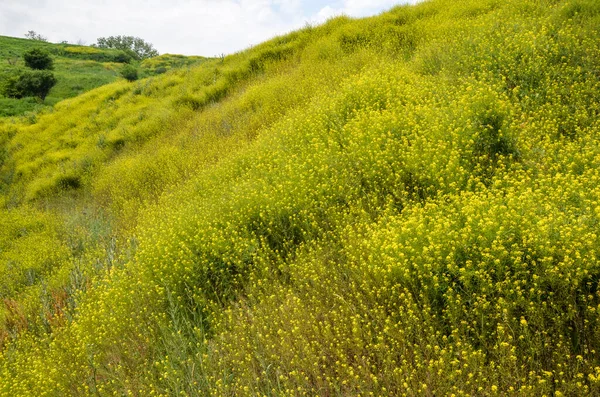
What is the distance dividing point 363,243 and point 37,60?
1214 inches

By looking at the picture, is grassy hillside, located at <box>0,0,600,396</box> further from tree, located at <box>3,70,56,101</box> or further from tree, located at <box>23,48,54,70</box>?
tree, located at <box>23,48,54,70</box>

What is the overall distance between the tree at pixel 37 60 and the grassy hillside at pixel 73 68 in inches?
22.9

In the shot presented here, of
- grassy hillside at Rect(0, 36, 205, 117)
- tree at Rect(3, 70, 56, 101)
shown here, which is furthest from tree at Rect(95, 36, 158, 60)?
tree at Rect(3, 70, 56, 101)

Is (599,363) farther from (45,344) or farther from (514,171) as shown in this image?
(45,344)

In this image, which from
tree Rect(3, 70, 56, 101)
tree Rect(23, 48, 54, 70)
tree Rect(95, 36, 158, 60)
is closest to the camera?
tree Rect(3, 70, 56, 101)

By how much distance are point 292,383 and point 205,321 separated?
1.47m

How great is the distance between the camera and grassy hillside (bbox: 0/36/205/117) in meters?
19.0

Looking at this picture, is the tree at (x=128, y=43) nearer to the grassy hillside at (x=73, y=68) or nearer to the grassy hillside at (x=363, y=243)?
the grassy hillside at (x=73, y=68)

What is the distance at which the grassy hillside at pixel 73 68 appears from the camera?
62.4 feet

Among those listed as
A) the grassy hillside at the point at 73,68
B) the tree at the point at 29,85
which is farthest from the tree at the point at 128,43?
the tree at the point at 29,85

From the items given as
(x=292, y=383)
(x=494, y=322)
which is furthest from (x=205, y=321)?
(x=494, y=322)

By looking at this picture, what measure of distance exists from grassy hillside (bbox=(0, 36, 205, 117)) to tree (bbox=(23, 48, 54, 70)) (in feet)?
1.90

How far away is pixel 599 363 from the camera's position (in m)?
2.27

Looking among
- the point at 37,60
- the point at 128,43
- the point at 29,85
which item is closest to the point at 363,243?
the point at 29,85
